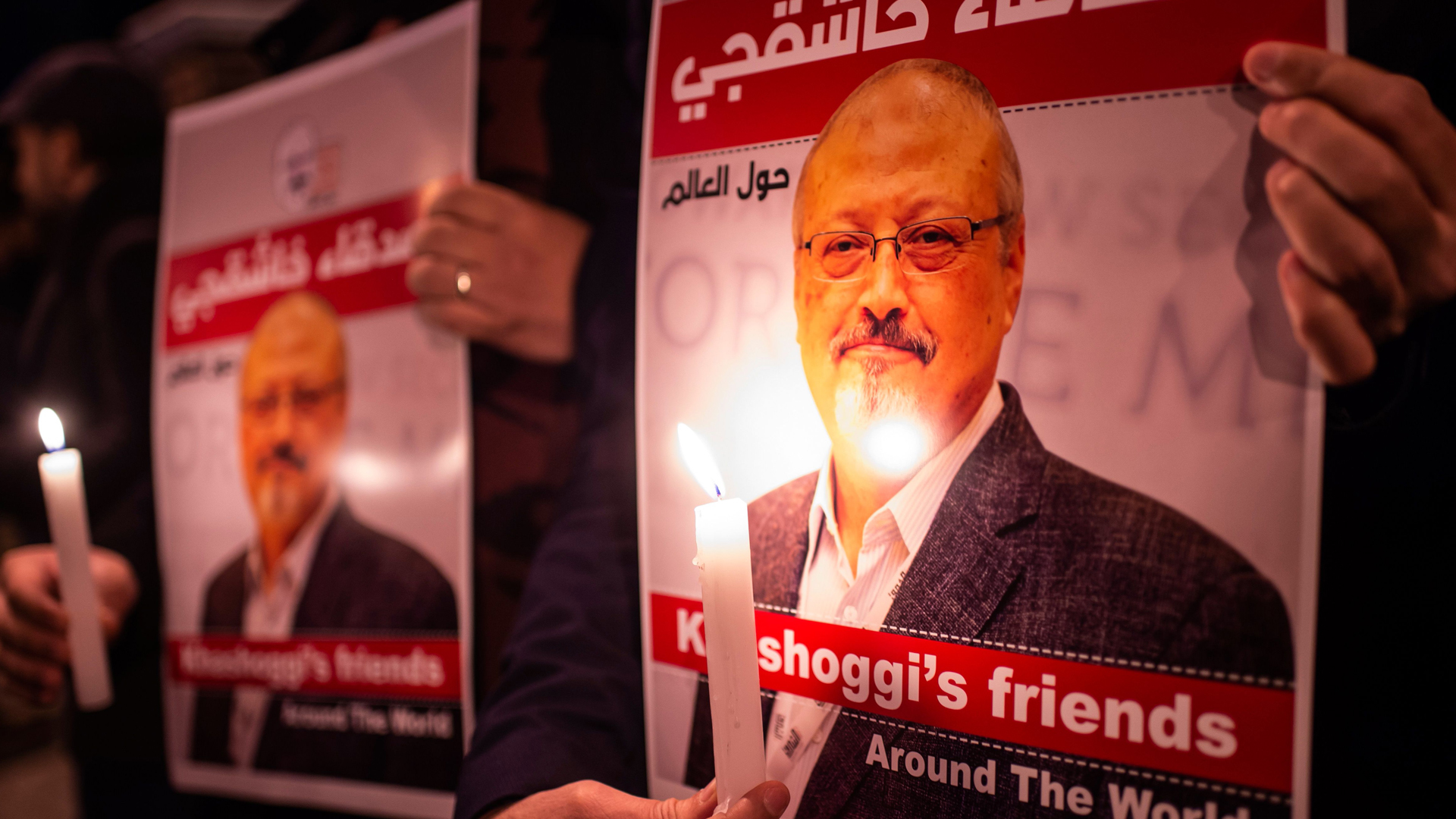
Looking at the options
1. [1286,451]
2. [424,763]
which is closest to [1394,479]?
[1286,451]

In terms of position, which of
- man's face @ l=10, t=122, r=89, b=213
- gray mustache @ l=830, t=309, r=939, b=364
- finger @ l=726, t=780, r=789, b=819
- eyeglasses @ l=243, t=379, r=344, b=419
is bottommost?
finger @ l=726, t=780, r=789, b=819

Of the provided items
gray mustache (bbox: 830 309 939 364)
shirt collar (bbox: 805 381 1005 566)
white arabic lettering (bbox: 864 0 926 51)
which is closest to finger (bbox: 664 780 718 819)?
shirt collar (bbox: 805 381 1005 566)

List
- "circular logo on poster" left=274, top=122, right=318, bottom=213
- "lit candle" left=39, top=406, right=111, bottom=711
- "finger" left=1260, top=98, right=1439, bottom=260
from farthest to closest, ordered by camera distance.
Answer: "circular logo on poster" left=274, top=122, right=318, bottom=213
"lit candle" left=39, top=406, right=111, bottom=711
"finger" left=1260, top=98, right=1439, bottom=260

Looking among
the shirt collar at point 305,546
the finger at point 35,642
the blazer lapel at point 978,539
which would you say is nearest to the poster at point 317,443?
the shirt collar at point 305,546

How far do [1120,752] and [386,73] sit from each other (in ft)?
3.57

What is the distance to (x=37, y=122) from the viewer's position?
169 cm

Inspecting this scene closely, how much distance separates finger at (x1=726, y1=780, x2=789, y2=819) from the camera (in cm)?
54

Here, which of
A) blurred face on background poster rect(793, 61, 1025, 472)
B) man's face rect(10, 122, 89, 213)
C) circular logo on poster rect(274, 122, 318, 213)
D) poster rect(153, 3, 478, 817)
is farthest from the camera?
man's face rect(10, 122, 89, 213)

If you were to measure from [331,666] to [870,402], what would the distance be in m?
0.82

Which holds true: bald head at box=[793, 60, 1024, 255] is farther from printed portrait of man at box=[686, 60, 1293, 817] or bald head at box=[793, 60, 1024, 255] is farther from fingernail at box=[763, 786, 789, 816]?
fingernail at box=[763, 786, 789, 816]

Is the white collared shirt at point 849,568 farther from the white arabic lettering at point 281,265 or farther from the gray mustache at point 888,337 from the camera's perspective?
the white arabic lettering at point 281,265

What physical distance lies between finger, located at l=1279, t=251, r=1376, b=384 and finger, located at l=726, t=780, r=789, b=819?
444 mm

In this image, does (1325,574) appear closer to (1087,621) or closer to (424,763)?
(1087,621)

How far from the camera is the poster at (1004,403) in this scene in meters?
0.54
